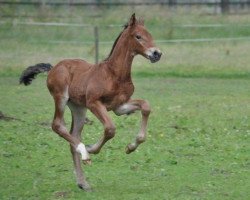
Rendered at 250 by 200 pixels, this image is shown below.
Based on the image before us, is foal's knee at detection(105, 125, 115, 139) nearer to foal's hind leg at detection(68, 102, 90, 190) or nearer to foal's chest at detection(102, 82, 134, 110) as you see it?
foal's chest at detection(102, 82, 134, 110)

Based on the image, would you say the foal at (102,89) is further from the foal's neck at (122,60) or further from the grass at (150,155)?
the grass at (150,155)

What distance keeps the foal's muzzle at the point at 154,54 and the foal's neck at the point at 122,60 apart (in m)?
0.31

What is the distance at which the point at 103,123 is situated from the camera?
1003 cm

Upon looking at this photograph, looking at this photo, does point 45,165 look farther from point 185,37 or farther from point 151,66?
point 185,37

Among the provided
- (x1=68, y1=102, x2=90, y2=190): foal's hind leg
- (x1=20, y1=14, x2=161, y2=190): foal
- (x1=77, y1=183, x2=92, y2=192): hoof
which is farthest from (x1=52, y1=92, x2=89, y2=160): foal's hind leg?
(x1=77, y1=183, x2=92, y2=192): hoof

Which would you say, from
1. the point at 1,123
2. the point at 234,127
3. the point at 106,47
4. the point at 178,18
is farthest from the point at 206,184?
the point at 178,18

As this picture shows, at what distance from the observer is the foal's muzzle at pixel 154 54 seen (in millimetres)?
10102

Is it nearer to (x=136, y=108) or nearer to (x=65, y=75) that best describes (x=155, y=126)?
(x=65, y=75)

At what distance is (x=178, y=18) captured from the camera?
3375cm

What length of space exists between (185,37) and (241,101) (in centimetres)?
980

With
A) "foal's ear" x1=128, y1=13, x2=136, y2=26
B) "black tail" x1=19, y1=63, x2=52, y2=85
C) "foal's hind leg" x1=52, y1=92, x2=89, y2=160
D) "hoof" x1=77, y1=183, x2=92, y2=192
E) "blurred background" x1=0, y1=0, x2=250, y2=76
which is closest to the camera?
"foal's ear" x1=128, y1=13, x2=136, y2=26

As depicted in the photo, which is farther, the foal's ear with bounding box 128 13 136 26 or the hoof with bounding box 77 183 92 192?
the hoof with bounding box 77 183 92 192

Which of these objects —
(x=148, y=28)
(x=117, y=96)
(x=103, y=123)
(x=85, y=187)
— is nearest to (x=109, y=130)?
(x=103, y=123)

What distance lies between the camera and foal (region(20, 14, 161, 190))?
33.2ft
